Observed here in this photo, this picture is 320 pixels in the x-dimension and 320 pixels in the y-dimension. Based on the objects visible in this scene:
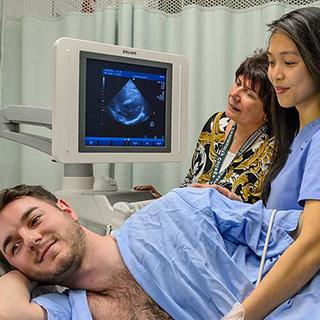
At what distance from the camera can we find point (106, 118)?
158cm

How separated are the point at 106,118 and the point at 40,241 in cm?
54

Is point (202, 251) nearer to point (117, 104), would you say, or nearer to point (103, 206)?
point (103, 206)

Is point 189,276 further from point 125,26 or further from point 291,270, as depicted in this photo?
point 125,26

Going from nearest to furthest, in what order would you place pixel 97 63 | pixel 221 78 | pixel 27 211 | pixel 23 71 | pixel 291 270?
pixel 291 270 → pixel 27 211 → pixel 97 63 → pixel 221 78 → pixel 23 71

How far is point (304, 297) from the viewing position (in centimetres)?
113

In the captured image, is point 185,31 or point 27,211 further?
point 185,31

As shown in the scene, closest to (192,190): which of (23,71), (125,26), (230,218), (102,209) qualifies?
(230,218)

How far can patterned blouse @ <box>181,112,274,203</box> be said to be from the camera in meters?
1.72

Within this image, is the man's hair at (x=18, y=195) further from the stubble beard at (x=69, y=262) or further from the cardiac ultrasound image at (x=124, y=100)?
the cardiac ultrasound image at (x=124, y=100)

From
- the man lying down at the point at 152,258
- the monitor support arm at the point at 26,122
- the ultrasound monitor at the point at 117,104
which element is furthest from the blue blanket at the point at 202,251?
the monitor support arm at the point at 26,122

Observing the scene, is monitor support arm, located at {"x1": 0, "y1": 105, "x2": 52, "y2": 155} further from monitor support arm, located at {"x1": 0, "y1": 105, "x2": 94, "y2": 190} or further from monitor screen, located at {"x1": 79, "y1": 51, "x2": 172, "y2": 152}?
monitor screen, located at {"x1": 79, "y1": 51, "x2": 172, "y2": 152}

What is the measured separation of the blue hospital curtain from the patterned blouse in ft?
0.58

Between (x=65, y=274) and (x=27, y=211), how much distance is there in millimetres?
188

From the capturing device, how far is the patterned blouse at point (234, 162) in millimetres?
1716
